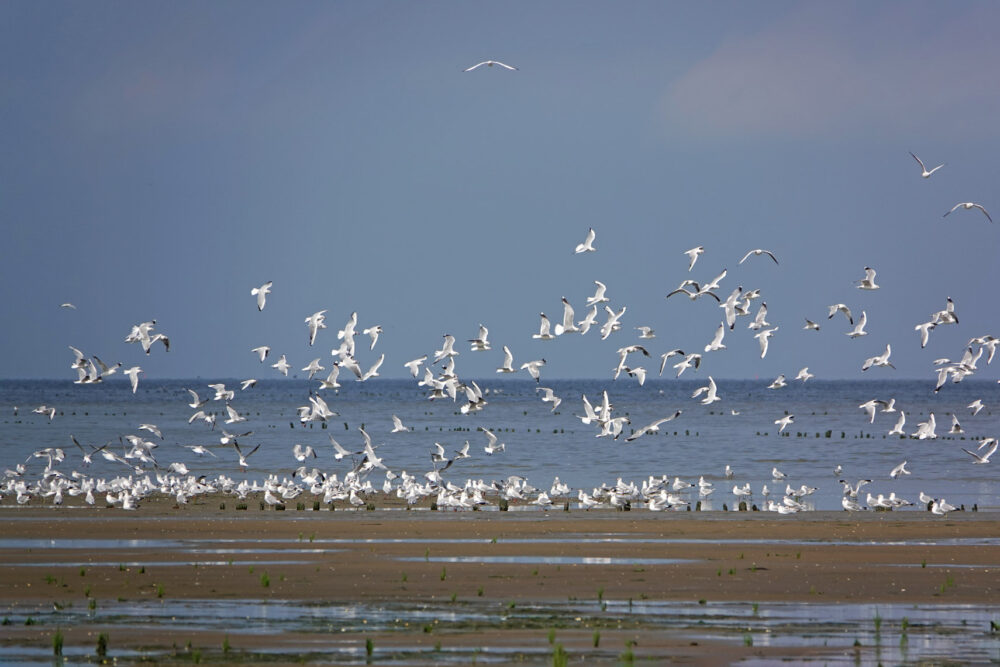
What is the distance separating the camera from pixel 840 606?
60.0ft

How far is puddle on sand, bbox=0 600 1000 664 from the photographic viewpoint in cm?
1493

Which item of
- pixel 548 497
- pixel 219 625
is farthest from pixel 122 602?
pixel 548 497

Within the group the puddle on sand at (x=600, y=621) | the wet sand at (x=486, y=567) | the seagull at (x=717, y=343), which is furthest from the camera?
the seagull at (x=717, y=343)

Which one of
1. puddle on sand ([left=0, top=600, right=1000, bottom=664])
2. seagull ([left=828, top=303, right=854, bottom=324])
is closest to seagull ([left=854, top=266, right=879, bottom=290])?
seagull ([left=828, top=303, right=854, bottom=324])

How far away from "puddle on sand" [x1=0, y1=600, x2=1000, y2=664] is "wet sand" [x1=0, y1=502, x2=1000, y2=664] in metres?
0.17

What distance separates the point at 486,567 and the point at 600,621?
17.2 feet

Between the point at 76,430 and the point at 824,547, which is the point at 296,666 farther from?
the point at 76,430

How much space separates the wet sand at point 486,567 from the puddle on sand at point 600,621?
0.57 ft

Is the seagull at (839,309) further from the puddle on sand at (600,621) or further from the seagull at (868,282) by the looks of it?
the puddle on sand at (600,621)

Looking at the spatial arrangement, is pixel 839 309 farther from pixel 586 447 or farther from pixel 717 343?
pixel 586 447

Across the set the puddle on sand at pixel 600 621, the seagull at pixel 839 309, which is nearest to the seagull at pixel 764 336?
the seagull at pixel 839 309

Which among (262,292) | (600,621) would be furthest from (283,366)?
(600,621)

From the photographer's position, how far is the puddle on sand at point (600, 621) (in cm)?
1493

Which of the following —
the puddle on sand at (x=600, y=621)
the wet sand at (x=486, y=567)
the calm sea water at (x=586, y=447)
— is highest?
the calm sea water at (x=586, y=447)
